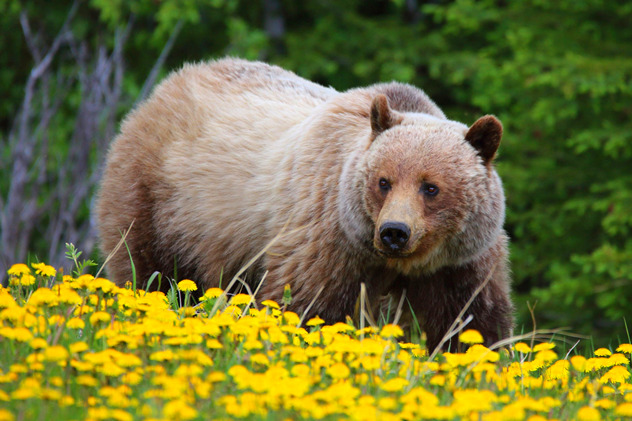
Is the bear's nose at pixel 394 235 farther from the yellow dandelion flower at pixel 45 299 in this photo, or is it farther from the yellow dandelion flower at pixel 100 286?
the yellow dandelion flower at pixel 45 299

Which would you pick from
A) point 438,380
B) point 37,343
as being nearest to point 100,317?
point 37,343

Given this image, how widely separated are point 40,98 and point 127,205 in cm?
597

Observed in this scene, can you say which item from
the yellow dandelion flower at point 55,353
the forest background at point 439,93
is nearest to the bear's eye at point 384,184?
the yellow dandelion flower at point 55,353

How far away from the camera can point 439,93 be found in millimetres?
14859

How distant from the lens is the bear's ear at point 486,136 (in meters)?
4.76

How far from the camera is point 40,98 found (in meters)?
11.4

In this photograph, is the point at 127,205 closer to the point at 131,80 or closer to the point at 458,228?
the point at 458,228

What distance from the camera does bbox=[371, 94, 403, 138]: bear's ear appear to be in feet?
15.8

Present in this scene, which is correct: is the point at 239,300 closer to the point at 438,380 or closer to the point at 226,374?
the point at 226,374

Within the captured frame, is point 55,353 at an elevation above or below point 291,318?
above

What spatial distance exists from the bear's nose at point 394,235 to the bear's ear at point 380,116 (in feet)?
2.64

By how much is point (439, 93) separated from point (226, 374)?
1241 centimetres

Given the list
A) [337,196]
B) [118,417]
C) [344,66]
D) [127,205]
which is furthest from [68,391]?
[344,66]

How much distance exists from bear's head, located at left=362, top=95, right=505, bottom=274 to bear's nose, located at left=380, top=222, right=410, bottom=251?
0.02 m
